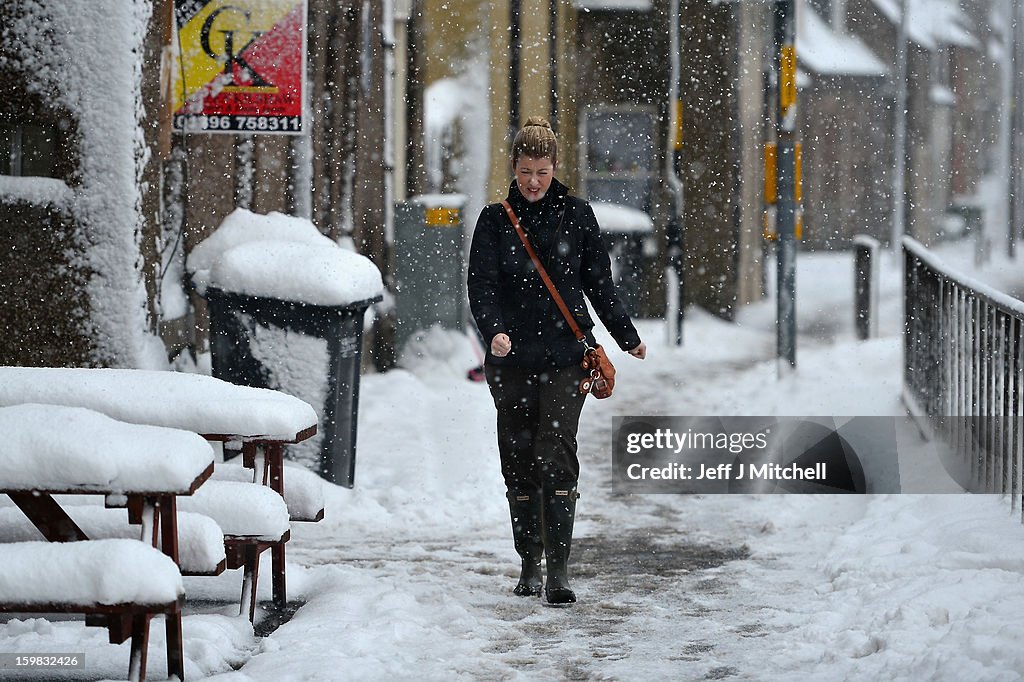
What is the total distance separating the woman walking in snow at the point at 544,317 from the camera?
5789mm

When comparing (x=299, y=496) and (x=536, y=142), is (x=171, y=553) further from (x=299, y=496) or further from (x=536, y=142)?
(x=536, y=142)

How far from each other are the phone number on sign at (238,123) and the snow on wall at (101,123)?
28.3 inches

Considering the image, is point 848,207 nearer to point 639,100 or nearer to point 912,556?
point 639,100

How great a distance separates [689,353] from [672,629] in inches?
377

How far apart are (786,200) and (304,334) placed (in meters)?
5.57

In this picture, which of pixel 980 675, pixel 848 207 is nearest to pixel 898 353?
pixel 980 675

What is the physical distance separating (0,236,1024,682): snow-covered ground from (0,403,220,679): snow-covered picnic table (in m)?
0.66

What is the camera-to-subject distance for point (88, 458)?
4051 millimetres

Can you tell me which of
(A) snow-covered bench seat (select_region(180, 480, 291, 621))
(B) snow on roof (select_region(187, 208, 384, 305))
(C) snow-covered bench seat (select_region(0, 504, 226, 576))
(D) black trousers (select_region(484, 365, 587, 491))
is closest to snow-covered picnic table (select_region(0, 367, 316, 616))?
(A) snow-covered bench seat (select_region(180, 480, 291, 621))

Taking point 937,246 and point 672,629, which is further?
point 937,246

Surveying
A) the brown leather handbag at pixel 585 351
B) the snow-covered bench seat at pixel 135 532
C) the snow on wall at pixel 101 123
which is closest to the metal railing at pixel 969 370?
the brown leather handbag at pixel 585 351

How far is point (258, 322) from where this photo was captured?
7559 millimetres

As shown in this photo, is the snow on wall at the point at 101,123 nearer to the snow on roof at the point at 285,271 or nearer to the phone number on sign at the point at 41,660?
the snow on roof at the point at 285,271

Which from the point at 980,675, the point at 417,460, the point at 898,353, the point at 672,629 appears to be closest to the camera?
the point at 980,675
